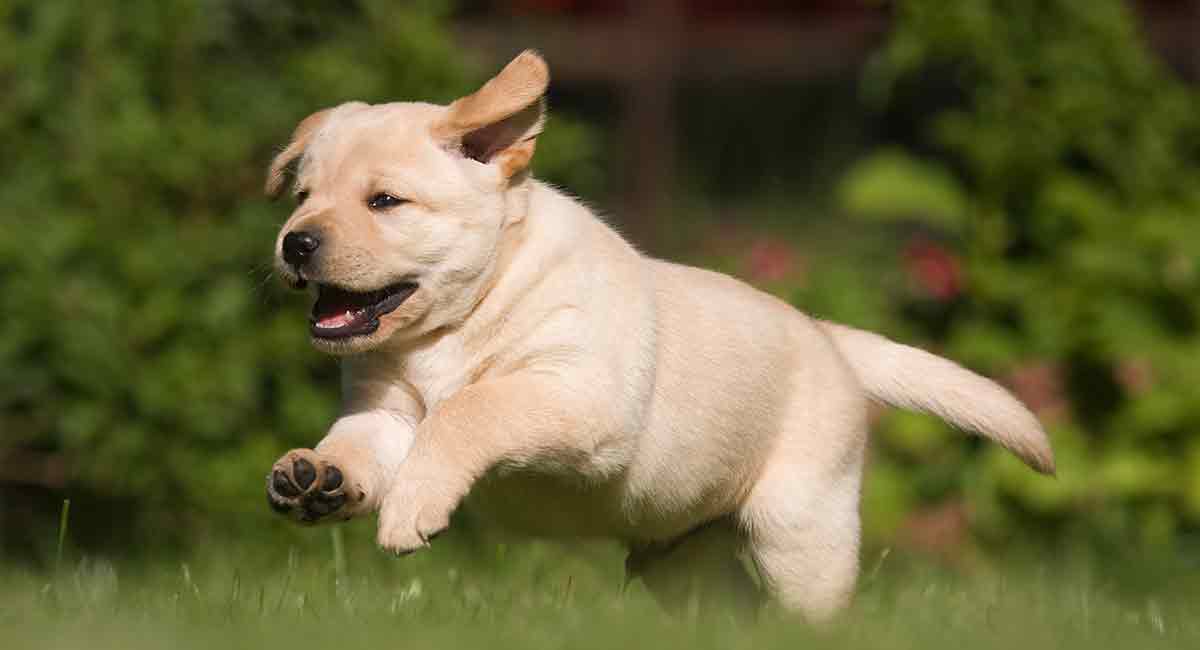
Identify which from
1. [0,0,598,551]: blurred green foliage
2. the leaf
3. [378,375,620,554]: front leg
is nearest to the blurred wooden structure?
the leaf

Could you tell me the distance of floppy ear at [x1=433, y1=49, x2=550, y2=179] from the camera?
3920 mm

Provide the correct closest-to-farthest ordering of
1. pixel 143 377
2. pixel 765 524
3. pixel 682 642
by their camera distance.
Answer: pixel 682 642 < pixel 765 524 < pixel 143 377

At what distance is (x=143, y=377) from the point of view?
6.10m

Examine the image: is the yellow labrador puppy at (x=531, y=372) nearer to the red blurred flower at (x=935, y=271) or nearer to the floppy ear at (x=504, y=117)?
the floppy ear at (x=504, y=117)

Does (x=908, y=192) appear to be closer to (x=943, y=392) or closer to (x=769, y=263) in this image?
(x=769, y=263)

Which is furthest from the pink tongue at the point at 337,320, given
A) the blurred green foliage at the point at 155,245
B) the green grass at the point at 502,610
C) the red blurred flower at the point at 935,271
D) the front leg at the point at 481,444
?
the red blurred flower at the point at 935,271

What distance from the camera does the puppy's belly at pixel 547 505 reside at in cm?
394

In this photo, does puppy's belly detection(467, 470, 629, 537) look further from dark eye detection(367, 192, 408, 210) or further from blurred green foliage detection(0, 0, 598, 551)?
blurred green foliage detection(0, 0, 598, 551)

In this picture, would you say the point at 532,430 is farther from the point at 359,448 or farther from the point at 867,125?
the point at 867,125

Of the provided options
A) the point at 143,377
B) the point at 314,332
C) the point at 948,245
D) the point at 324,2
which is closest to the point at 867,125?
the point at 948,245

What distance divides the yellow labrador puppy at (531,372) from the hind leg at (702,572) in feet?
0.05

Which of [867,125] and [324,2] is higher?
[324,2]

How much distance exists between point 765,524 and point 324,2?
341cm

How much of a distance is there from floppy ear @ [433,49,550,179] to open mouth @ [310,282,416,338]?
350mm
